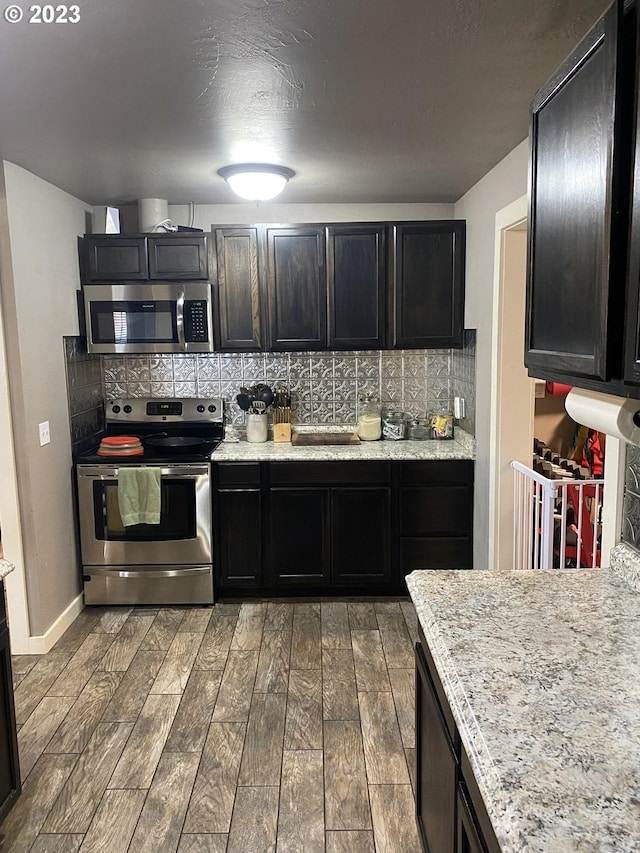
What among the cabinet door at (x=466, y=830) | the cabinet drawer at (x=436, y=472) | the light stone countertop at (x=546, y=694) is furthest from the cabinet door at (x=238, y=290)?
the cabinet door at (x=466, y=830)

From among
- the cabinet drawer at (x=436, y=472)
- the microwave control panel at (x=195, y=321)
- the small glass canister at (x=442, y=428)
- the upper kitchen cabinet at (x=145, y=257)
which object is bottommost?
the cabinet drawer at (x=436, y=472)

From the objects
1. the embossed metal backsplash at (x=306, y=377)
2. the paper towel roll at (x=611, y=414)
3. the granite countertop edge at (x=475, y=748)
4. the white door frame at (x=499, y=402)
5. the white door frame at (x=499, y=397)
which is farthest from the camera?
Answer: the embossed metal backsplash at (x=306, y=377)

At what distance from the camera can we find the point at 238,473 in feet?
13.3

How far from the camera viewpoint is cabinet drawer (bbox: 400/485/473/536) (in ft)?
13.4

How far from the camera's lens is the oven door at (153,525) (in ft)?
13.0

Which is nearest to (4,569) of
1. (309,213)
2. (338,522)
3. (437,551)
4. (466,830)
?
(466,830)

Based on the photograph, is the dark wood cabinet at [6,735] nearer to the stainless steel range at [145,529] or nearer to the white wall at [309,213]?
the stainless steel range at [145,529]

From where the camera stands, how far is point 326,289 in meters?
4.18

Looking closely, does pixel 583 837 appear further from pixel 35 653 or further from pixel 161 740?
pixel 35 653

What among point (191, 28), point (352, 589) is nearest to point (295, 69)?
point (191, 28)

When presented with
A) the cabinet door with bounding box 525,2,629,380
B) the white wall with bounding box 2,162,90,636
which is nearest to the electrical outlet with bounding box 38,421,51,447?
the white wall with bounding box 2,162,90,636

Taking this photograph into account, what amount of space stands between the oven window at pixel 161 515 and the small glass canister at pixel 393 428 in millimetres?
1339

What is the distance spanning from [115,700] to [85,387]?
203 centimetres

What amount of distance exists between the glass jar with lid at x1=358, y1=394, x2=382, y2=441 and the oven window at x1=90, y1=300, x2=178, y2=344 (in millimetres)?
1348
